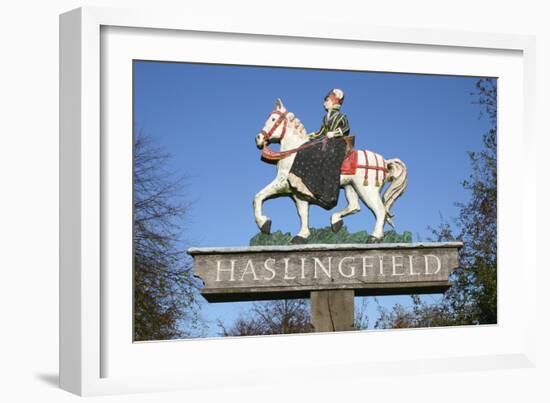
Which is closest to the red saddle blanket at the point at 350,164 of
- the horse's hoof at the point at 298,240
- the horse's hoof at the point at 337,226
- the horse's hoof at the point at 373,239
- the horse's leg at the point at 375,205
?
the horse's leg at the point at 375,205

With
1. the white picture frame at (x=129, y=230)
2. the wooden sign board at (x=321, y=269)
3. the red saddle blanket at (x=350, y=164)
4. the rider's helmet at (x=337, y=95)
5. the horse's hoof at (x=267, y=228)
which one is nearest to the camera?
the white picture frame at (x=129, y=230)

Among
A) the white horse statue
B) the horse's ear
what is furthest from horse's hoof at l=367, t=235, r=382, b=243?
the horse's ear

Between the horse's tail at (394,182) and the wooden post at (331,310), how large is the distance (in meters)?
0.79

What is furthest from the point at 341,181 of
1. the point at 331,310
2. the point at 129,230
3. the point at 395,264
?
the point at 129,230

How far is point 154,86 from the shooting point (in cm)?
1041

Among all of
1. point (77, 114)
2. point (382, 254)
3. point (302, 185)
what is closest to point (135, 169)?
point (77, 114)

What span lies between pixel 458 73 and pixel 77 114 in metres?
3.31

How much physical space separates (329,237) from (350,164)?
635mm

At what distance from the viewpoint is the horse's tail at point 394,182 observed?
1132 cm

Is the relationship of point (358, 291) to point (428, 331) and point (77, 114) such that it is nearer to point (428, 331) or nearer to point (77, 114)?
point (428, 331)

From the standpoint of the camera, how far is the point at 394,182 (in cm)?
1133

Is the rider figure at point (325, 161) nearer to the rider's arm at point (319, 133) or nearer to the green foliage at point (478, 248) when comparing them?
the rider's arm at point (319, 133)

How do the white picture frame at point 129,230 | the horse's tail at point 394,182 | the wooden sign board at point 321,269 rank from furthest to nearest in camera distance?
the horse's tail at point 394,182 → the wooden sign board at point 321,269 → the white picture frame at point 129,230

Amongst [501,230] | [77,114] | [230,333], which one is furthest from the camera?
[501,230]
